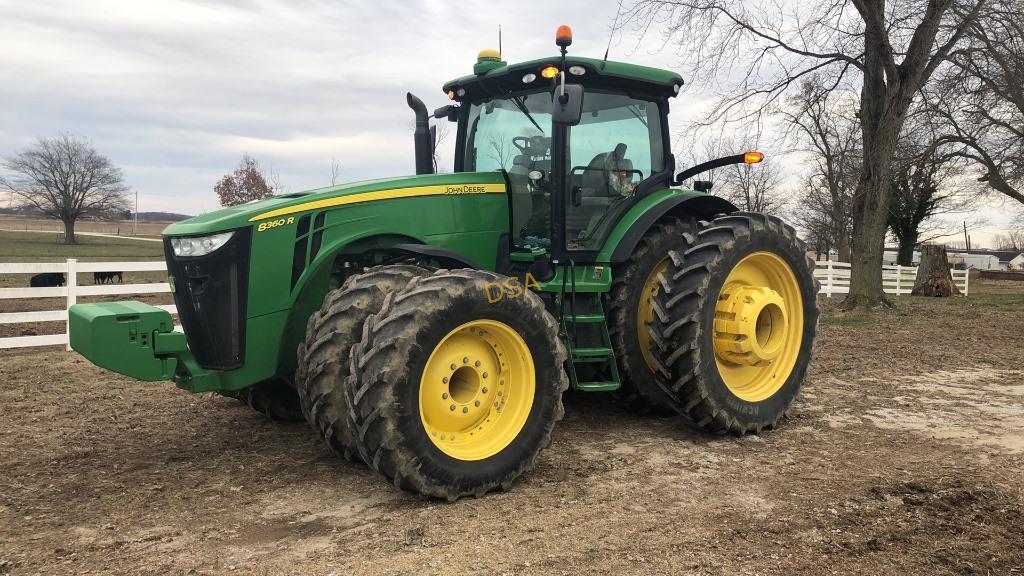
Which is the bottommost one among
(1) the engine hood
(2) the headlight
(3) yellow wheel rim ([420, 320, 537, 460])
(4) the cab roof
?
(3) yellow wheel rim ([420, 320, 537, 460])

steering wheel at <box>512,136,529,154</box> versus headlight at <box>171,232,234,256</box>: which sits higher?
steering wheel at <box>512,136,529,154</box>

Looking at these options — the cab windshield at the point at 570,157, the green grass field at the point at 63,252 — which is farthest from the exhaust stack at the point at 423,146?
the green grass field at the point at 63,252

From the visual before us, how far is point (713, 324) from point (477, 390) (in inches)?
75.0

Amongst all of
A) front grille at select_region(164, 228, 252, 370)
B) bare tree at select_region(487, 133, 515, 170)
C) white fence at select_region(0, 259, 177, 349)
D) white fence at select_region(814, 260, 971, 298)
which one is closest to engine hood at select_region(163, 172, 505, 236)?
front grille at select_region(164, 228, 252, 370)

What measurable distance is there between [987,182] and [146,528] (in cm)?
2657

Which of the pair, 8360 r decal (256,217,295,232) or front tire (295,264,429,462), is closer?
front tire (295,264,429,462)

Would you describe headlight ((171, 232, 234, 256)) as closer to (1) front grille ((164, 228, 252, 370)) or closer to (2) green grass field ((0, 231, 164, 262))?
(1) front grille ((164, 228, 252, 370))

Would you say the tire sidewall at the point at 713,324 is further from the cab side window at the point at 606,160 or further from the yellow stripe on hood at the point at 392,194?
the yellow stripe on hood at the point at 392,194

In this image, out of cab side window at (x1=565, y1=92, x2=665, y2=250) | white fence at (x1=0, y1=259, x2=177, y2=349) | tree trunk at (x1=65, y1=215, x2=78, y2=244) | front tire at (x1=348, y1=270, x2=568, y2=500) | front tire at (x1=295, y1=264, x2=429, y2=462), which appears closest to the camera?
front tire at (x1=348, y1=270, x2=568, y2=500)

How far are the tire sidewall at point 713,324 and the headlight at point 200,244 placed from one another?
118 inches

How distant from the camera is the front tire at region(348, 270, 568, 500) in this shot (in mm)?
3699

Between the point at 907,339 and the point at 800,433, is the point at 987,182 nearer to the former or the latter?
the point at 907,339

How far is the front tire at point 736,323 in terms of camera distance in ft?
16.4

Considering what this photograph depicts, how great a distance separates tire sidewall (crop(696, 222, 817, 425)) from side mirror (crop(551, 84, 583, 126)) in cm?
144
